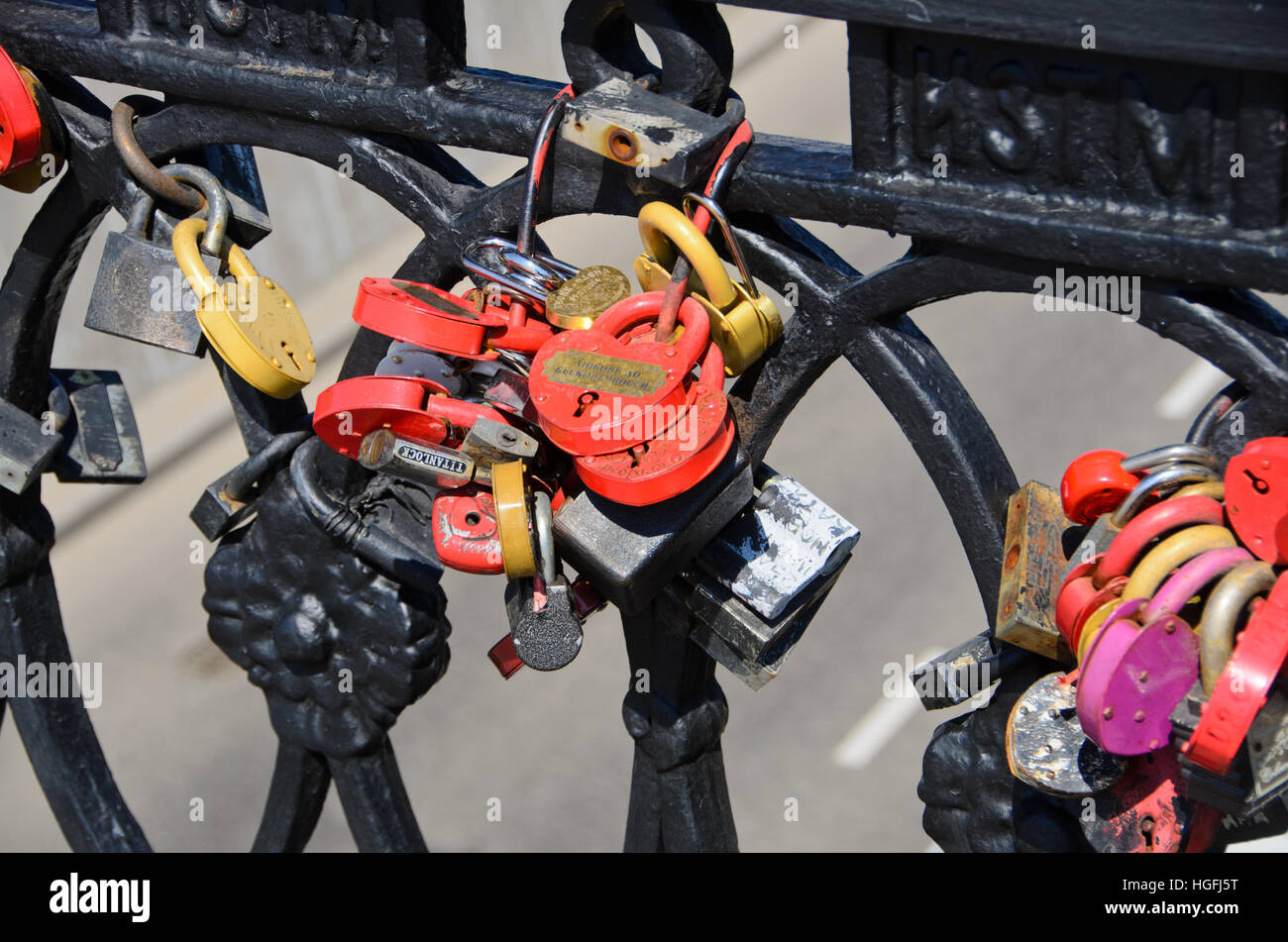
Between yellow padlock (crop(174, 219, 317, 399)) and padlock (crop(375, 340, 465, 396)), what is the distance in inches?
2.9

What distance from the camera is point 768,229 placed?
138 cm

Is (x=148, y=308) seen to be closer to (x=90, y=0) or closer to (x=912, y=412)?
(x=90, y=0)

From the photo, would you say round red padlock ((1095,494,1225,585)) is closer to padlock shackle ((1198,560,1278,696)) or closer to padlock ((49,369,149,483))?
Answer: padlock shackle ((1198,560,1278,696))

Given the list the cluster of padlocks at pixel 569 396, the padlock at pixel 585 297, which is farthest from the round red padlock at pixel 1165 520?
the padlock at pixel 585 297

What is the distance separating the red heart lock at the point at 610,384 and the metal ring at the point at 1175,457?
14.3 inches

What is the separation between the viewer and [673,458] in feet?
4.25

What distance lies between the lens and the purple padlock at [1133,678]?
1146mm

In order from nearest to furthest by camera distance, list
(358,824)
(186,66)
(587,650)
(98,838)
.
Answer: (186,66) → (358,824) → (98,838) → (587,650)

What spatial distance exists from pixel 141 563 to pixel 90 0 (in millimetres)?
3564

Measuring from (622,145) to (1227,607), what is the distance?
0.60m

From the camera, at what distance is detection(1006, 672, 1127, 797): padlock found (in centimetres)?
128

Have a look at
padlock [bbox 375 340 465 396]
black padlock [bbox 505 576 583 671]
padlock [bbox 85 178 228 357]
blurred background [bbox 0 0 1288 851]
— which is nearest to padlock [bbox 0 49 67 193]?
padlock [bbox 85 178 228 357]

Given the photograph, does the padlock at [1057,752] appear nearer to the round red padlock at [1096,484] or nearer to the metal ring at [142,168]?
the round red padlock at [1096,484]

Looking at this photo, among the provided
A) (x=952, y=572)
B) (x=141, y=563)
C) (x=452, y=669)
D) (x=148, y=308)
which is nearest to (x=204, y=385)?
(x=141, y=563)
